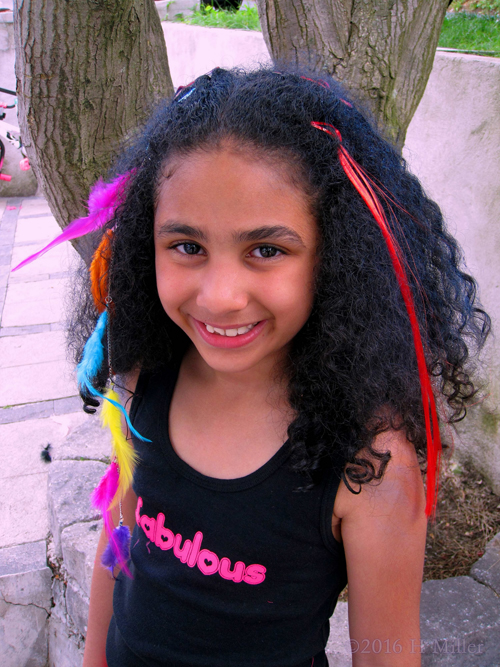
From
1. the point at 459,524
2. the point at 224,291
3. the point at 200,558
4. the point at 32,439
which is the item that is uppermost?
the point at 224,291

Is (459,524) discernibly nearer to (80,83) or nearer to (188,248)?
(188,248)

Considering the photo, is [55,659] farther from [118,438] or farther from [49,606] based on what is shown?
[118,438]

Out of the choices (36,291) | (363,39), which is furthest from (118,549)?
(36,291)

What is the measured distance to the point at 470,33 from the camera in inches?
142

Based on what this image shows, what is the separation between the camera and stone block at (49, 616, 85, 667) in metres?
2.31

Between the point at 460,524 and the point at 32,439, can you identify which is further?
the point at 32,439

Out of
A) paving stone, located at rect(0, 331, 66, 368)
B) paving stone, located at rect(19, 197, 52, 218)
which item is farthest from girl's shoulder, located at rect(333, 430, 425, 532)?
paving stone, located at rect(19, 197, 52, 218)

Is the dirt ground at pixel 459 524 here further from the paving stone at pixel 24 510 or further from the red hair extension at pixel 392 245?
the paving stone at pixel 24 510

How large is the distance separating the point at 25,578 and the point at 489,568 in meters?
1.88

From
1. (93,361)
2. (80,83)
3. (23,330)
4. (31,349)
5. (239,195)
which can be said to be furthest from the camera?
(23,330)

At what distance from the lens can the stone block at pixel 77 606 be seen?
2.23 meters

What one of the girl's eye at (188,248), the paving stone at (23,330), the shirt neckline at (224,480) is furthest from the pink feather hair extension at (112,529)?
the paving stone at (23,330)

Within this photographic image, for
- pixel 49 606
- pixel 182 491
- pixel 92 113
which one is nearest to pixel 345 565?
pixel 182 491

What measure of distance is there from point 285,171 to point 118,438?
0.71m
